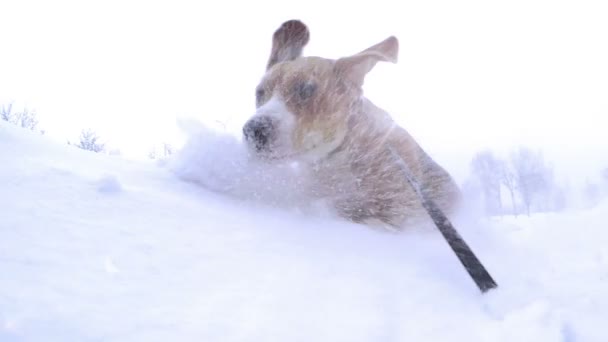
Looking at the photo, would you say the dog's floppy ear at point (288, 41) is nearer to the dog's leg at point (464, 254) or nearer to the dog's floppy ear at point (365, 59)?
the dog's floppy ear at point (365, 59)

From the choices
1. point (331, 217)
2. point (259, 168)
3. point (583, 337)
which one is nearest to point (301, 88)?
point (259, 168)

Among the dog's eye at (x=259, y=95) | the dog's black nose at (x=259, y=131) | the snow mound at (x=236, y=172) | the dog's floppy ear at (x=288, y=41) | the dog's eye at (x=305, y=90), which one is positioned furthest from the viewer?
the dog's floppy ear at (x=288, y=41)

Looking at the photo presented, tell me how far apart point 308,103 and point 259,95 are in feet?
1.74

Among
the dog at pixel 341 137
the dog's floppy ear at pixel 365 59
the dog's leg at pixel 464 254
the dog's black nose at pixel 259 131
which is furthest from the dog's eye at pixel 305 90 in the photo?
the dog's leg at pixel 464 254

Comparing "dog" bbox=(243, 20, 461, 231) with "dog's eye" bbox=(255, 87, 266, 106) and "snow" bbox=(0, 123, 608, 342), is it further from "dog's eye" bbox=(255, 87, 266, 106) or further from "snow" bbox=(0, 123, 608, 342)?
"snow" bbox=(0, 123, 608, 342)

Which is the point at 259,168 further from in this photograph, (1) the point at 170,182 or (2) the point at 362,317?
(2) the point at 362,317

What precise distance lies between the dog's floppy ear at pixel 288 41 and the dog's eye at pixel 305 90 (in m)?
0.80

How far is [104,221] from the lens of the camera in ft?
4.41

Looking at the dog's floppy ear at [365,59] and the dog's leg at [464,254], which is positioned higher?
the dog's floppy ear at [365,59]

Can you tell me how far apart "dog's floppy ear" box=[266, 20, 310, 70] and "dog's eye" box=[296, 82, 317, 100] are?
0.80 metres

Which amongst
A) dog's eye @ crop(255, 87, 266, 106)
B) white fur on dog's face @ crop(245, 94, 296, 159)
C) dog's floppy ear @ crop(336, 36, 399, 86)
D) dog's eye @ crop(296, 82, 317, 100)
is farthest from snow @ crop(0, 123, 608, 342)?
dog's floppy ear @ crop(336, 36, 399, 86)

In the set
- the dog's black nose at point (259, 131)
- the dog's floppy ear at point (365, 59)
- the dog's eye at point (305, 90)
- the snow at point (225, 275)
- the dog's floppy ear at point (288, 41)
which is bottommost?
the snow at point (225, 275)

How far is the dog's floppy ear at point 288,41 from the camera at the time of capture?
142 inches

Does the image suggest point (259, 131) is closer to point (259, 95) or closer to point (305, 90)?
point (305, 90)
